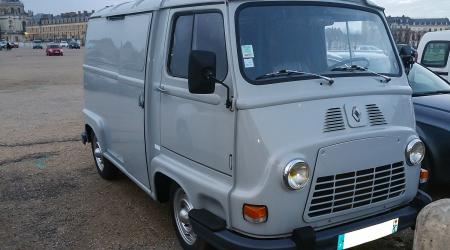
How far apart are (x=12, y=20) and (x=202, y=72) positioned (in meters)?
173

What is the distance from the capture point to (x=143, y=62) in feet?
16.2

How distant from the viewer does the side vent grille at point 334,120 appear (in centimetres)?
367

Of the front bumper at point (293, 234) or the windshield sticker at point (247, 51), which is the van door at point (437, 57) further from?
the windshield sticker at point (247, 51)

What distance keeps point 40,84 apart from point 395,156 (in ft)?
66.1

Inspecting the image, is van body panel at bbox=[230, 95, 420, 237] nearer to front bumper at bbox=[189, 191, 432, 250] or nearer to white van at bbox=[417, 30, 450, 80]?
front bumper at bbox=[189, 191, 432, 250]

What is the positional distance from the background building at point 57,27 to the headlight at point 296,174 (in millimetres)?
156066

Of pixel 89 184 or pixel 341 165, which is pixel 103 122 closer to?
pixel 89 184

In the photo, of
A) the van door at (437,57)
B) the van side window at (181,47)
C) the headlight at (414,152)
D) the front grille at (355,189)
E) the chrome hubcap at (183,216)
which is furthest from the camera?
the van door at (437,57)

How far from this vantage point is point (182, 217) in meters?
4.57

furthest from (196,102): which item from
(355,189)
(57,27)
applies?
(57,27)

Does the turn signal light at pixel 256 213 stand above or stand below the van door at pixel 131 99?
below

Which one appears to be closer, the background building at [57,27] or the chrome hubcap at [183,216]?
the chrome hubcap at [183,216]

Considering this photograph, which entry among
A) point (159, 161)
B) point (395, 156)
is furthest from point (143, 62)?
point (395, 156)

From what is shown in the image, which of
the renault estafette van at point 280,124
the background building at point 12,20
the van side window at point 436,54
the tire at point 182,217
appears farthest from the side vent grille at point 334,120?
the background building at point 12,20
